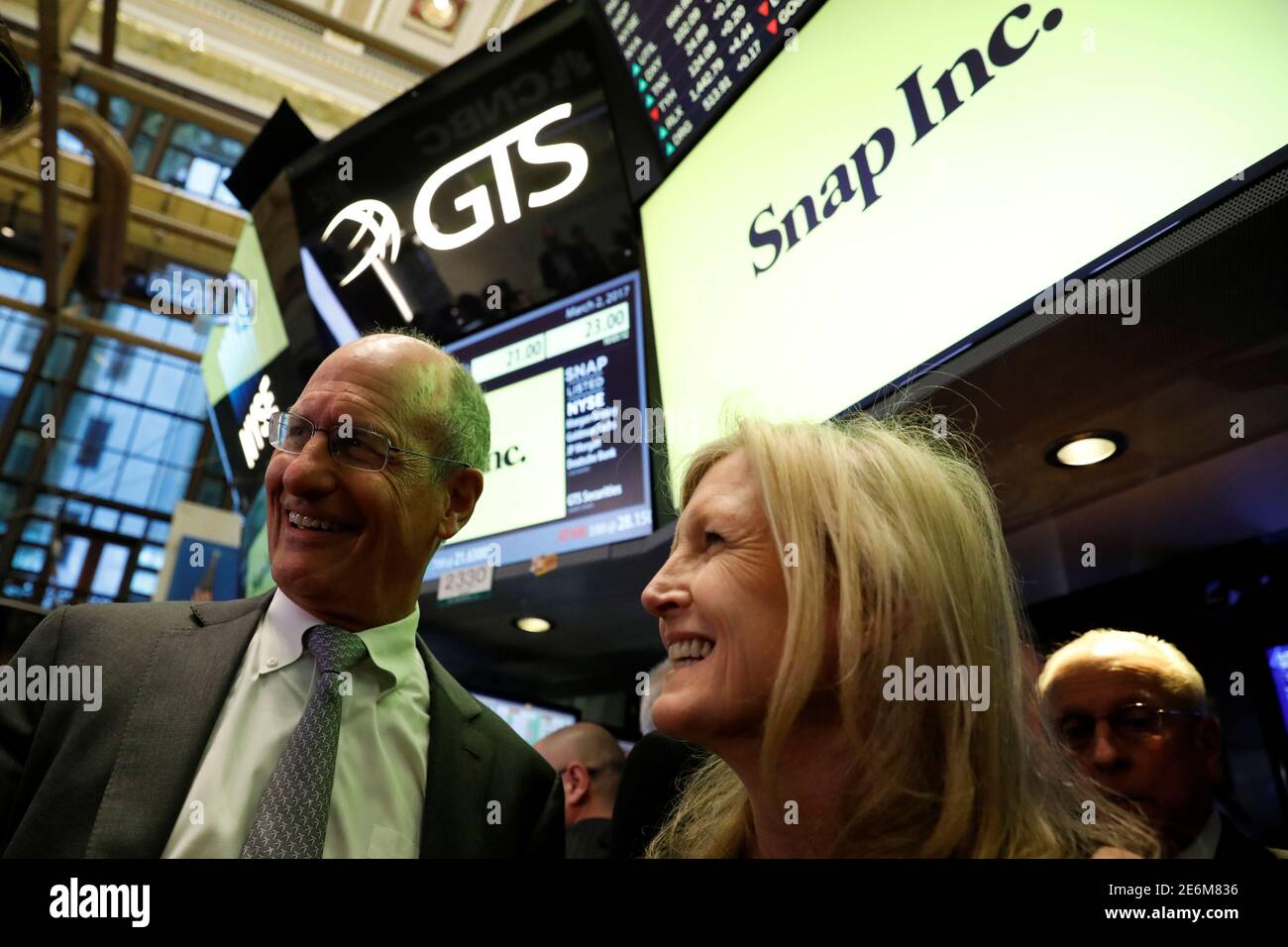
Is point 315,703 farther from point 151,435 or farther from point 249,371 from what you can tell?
point 249,371

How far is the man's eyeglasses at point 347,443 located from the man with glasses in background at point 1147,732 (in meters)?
1.08

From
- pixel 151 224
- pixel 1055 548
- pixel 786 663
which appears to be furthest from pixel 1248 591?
pixel 151 224

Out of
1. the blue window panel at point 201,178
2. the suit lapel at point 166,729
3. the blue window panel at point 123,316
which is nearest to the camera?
the suit lapel at point 166,729

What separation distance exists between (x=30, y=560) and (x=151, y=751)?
0.81 metres

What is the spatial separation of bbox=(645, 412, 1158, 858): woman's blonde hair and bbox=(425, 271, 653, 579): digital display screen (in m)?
1.24

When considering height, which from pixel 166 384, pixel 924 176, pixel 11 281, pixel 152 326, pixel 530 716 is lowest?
pixel 530 716

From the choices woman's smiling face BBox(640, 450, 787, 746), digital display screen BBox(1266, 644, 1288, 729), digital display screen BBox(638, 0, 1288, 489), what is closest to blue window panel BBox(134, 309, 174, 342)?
digital display screen BBox(638, 0, 1288, 489)

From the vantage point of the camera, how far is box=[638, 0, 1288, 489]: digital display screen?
1.32 meters

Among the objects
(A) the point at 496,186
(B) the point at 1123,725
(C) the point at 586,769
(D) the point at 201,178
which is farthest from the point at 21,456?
(D) the point at 201,178

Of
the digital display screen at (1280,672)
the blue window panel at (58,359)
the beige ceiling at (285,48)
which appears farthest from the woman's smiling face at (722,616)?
the beige ceiling at (285,48)

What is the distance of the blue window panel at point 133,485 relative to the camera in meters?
1.67

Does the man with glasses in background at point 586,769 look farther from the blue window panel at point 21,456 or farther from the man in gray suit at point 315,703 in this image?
the blue window panel at point 21,456

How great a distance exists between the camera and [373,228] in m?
3.09

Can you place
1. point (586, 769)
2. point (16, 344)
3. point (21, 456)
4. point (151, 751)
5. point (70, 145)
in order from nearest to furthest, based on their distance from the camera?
1. point (151, 751)
2. point (21, 456)
3. point (16, 344)
4. point (586, 769)
5. point (70, 145)
